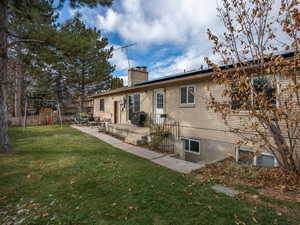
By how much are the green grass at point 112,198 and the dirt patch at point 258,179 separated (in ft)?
2.06

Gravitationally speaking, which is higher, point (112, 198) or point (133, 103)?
point (133, 103)

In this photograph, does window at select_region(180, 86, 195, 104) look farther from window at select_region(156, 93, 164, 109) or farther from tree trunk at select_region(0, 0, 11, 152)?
tree trunk at select_region(0, 0, 11, 152)

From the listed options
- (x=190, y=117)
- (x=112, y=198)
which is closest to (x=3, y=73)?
(x=112, y=198)

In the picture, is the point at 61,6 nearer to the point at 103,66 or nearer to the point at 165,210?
the point at 165,210

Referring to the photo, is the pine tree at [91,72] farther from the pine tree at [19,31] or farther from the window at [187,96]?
the window at [187,96]

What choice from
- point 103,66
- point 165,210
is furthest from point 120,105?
point 165,210

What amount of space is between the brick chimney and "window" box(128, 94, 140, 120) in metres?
1.16

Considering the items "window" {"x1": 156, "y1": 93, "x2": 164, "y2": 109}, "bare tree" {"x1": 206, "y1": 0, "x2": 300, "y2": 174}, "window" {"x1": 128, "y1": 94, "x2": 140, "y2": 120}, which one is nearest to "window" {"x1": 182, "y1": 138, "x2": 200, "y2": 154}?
"window" {"x1": 156, "y1": 93, "x2": 164, "y2": 109}

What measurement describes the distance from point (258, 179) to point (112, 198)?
3.52 metres

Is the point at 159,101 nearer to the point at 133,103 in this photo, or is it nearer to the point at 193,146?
the point at 133,103

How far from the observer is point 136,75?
1311cm

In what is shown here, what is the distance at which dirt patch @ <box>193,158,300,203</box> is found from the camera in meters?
3.16

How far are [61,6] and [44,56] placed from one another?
2234mm

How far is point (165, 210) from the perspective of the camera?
2596 mm
